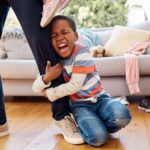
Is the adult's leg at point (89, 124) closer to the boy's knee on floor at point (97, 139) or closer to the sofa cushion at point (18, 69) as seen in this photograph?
the boy's knee on floor at point (97, 139)

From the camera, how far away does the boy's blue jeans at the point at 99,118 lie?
148 centimetres

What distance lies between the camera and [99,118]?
158 centimetres

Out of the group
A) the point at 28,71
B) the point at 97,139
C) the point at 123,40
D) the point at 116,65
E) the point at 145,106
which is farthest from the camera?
the point at 123,40

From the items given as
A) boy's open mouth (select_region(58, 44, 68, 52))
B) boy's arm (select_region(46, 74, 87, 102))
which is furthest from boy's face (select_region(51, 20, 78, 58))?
boy's arm (select_region(46, 74, 87, 102))

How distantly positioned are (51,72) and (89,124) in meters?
0.30

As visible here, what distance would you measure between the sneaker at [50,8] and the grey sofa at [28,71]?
4.36ft

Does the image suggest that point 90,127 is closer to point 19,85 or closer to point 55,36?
point 55,36

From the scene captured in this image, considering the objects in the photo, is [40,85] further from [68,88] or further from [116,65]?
[116,65]

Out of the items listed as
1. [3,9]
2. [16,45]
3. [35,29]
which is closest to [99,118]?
[35,29]

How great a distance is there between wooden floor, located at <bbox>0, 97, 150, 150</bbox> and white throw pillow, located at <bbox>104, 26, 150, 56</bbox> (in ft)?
2.12

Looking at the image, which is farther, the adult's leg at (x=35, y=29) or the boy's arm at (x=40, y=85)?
the boy's arm at (x=40, y=85)

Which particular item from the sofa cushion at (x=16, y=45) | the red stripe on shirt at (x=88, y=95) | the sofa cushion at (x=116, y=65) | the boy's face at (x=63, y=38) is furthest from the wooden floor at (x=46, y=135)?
the sofa cushion at (x=16, y=45)

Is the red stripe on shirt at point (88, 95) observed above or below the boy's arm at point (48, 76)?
below

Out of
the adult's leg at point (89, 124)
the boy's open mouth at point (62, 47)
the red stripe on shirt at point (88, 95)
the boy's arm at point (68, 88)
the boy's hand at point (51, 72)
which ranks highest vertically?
the boy's open mouth at point (62, 47)
